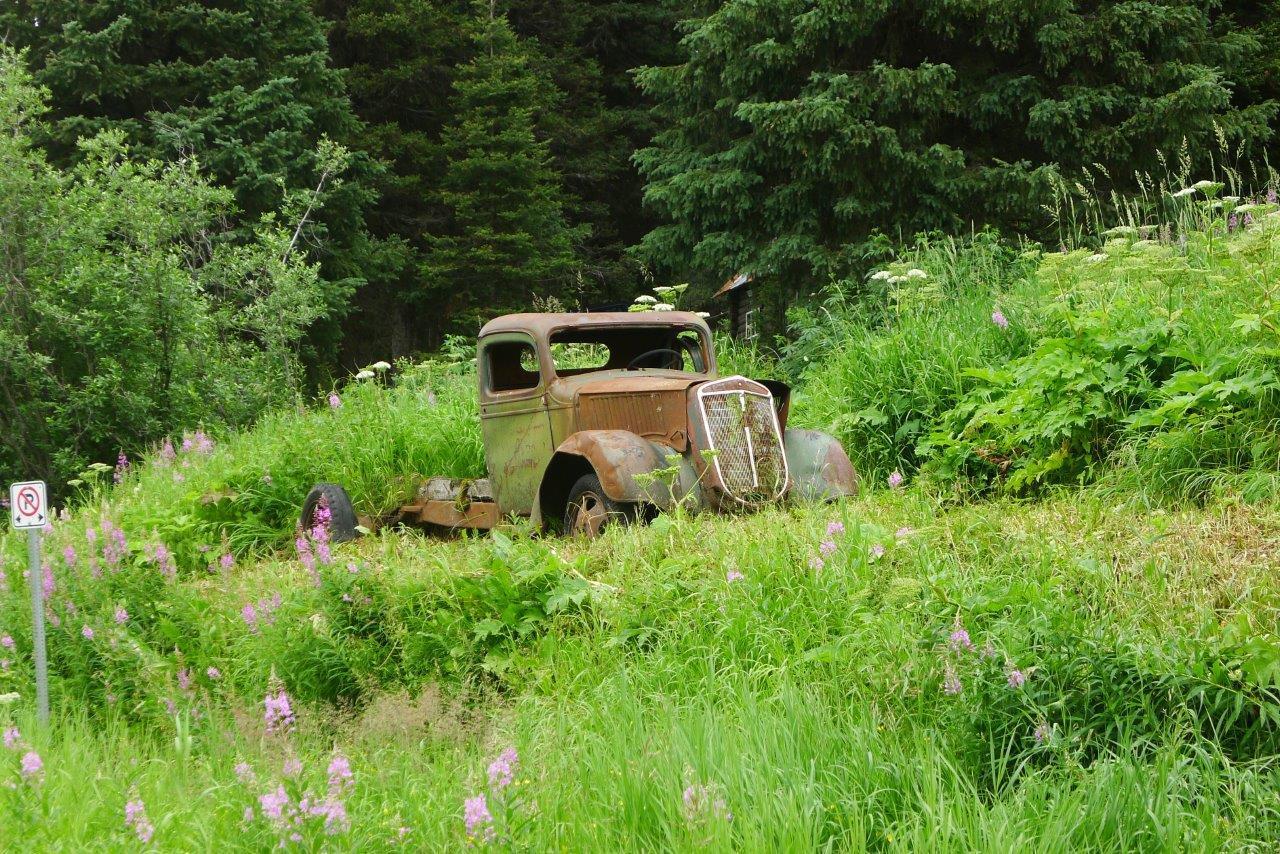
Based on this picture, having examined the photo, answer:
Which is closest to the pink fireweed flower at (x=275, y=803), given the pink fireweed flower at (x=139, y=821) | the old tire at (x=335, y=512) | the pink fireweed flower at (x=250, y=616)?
the pink fireweed flower at (x=139, y=821)

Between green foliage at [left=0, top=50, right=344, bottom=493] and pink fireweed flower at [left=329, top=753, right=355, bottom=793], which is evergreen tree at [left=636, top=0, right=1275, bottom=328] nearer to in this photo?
green foliage at [left=0, top=50, right=344, bottom=493]

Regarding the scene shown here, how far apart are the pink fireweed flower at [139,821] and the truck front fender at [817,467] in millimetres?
3960

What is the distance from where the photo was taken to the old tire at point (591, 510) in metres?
6.13

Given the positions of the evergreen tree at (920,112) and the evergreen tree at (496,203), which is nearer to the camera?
the evergreen tree at (920,112)

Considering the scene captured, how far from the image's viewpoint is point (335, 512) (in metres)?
7.67

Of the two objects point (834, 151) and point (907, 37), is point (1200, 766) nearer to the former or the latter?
point (834, 151)

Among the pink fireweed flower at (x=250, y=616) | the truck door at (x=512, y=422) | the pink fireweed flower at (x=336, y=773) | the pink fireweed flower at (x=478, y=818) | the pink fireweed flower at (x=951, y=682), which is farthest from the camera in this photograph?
the truck door at (x=512, y=422)

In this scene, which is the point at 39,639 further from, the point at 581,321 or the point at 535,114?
the point at 535,114

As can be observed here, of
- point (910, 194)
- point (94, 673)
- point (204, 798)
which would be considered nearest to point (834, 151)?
point (910, 194)

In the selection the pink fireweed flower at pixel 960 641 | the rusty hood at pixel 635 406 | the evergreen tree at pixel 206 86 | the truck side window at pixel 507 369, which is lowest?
the pink fireweed flower at pixel 960 641

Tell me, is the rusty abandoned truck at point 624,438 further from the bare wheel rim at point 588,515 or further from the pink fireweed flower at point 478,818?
the pink fireweed flower at point 478,818

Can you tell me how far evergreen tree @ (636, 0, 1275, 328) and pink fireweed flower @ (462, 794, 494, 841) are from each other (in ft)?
35.9

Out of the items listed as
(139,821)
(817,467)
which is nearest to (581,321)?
(817,467)

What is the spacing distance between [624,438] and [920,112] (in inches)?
351
